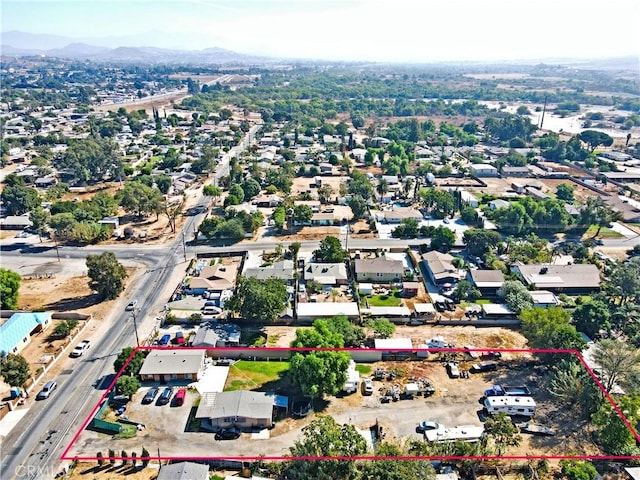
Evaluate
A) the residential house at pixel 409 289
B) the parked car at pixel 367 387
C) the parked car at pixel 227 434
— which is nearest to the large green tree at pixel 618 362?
the parked car at pixel 367 387

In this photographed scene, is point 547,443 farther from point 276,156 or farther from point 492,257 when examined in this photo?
point 276,156

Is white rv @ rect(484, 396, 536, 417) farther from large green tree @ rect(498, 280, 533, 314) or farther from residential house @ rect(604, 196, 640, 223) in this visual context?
residential house @ rect(604, 196, 640, 223)

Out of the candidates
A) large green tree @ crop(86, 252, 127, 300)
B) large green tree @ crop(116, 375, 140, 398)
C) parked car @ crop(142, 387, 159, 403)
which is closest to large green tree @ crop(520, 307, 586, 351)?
parked car @ crop(142, 387, 159, 403)

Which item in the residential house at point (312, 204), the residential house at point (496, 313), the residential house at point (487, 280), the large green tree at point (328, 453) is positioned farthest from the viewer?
the residential house at point (312, 204)

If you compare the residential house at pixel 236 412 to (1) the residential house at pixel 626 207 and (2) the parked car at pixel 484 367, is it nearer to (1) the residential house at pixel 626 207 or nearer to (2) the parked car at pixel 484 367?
(2) the parked car at pixel 484 367

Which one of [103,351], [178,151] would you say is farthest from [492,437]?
[178,151]
